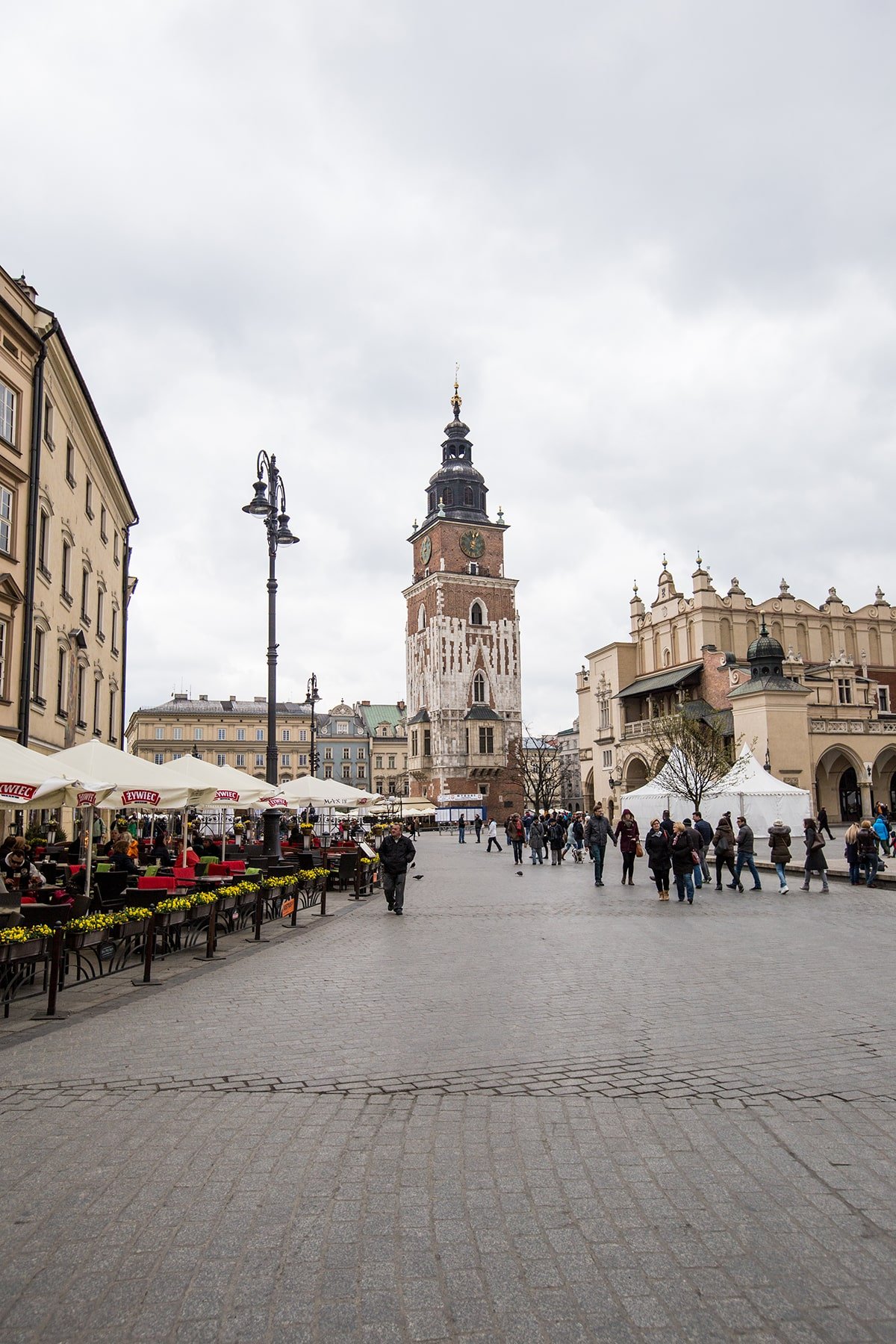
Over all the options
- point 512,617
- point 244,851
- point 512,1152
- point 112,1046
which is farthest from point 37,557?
point 512,617

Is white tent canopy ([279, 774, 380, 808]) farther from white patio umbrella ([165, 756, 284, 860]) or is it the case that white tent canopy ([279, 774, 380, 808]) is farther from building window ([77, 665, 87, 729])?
building window ([77, 665, 87, 729])

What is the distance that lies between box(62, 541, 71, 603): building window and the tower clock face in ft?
211

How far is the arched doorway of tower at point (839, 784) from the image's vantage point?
1997 inches

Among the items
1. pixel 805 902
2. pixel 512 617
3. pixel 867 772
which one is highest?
pixel 512 617

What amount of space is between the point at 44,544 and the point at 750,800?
82.5 feet

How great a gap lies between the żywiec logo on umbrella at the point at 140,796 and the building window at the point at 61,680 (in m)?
12.8

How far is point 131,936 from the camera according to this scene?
34.7 feet

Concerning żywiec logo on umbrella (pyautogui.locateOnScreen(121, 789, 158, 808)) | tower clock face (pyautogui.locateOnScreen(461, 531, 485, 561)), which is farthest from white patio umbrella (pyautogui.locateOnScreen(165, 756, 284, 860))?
tower clock face (pyautogui.locateOnScreen(461, 531, 485, 561))

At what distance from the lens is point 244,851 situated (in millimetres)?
25688

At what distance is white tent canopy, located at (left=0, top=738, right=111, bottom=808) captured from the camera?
36.6 ft

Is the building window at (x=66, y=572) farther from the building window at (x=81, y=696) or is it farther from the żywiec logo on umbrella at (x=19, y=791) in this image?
the żywiec logo on umbrella at (x=19, y=791)

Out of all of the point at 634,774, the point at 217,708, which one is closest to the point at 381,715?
the point at 217,708

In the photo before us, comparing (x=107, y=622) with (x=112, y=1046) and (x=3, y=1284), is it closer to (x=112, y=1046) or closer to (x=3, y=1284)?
(x=112, y=1046)

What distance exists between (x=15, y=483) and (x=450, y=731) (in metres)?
64.6
